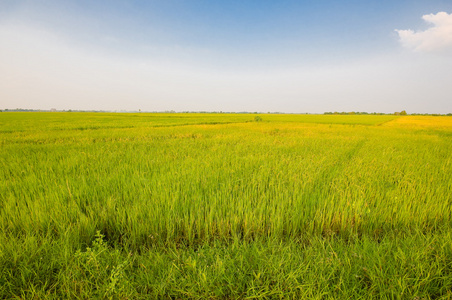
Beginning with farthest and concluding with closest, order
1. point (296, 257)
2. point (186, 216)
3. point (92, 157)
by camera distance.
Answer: point (92, 157)
point (186, 216)
point (296, 257)

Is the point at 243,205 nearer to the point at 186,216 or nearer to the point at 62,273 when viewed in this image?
the point at 186,216

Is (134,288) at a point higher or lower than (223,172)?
lower

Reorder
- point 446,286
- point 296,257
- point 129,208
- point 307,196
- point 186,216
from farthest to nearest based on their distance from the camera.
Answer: point 307,196 < point 129,208 < point 186,216 < point 296,257 < point 446,286

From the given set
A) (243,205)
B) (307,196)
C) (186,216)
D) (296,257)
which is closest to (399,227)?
(307,196)

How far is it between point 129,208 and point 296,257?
5.76ft

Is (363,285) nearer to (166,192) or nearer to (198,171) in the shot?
(166,192)

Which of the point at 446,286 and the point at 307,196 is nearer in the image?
the point at 446,286

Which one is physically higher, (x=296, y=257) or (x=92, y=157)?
(x=92, y=157)

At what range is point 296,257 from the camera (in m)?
1.40

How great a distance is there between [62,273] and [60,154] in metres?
4.65

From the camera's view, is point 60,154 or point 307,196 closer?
point 307,196

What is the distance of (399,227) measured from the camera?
6.53 ft

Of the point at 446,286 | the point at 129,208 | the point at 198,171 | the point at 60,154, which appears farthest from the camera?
the point at 60,154

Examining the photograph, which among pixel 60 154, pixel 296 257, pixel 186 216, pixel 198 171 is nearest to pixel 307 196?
pixel 296 257
